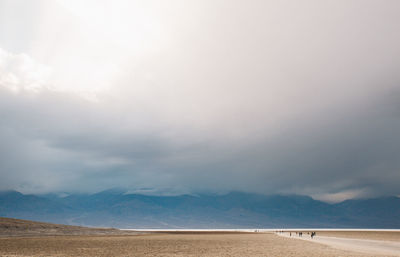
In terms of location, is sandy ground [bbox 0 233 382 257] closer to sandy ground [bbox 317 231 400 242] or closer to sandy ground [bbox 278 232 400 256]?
sandy ground [bbox 278 232 400 256]

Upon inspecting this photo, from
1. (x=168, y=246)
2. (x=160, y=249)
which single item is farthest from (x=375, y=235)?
(x=160, y=249)

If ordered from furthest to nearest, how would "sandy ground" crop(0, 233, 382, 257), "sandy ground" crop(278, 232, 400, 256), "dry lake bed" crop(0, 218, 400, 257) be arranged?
"sandy ground" crop(278, 232, 400, 256) < "dry lake bed" crop(0, 218, 400, 257) < "sandy ground" crop(0, 233, 382, 257)

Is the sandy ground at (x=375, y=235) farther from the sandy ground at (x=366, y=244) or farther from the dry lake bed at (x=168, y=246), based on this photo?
the dry lake bed at (x=168, y=246)

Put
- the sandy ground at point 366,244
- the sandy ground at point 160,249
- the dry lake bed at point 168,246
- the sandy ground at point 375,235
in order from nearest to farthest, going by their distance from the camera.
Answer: the sandy ground at point 160,249
the dry lake bed at point 168,246
the sandy ground at point 366,244
the sandy ground at point 375,235

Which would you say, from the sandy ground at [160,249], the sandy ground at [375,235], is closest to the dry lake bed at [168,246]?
the sandy ground at [160,249]

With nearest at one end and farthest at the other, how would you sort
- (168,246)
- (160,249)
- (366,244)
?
1. (160,249)
2. (168,246)
3. (366,244)

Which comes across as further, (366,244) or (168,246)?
(366,244)

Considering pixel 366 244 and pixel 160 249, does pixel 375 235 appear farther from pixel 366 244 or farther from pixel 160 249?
pixel 160 249

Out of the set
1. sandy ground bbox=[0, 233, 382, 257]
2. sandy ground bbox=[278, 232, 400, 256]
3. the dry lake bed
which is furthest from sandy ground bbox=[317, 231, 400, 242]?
sandy ground bbox=[0, 233, 382, 257]

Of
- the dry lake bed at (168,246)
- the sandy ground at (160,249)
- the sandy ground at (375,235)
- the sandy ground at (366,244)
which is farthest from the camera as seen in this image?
the sandy ground at (375,235)

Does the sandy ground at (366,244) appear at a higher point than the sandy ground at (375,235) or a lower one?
lower

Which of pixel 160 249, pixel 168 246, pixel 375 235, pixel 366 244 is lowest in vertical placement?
pixel 160 249

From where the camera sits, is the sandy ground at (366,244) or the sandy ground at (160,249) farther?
the sandy ground at (366,244)

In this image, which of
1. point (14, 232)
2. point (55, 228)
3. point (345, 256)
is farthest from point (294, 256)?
point (55, 228)
